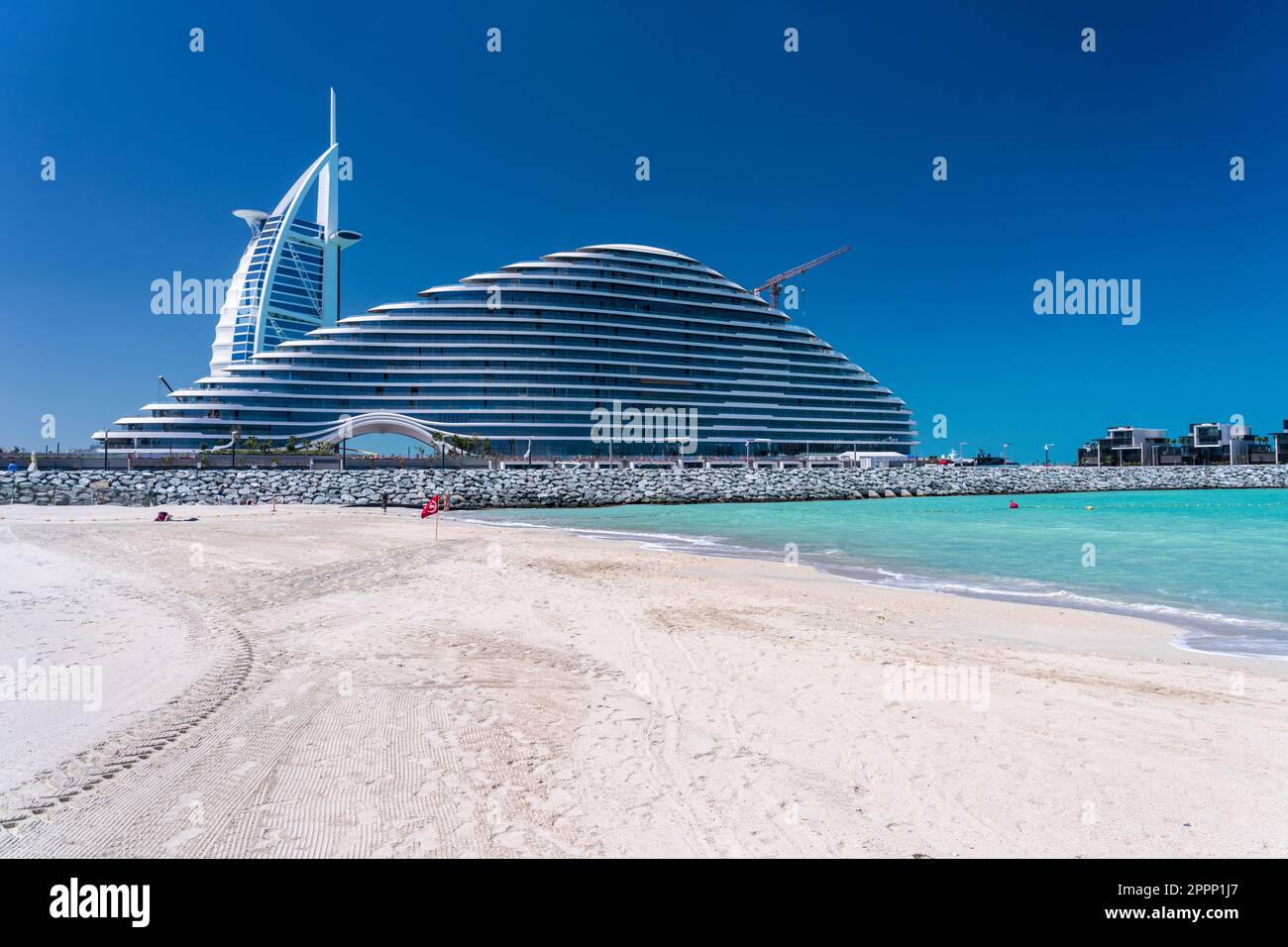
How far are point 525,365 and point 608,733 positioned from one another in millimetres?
107104

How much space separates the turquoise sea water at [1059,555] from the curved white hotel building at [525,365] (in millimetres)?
65237

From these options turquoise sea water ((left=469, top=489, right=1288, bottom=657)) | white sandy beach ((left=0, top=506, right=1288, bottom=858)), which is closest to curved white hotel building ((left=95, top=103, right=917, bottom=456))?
Answer: turquoise sea water ((left=469, top=489, right=1288, bottom=657))

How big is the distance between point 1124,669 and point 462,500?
4701 cm

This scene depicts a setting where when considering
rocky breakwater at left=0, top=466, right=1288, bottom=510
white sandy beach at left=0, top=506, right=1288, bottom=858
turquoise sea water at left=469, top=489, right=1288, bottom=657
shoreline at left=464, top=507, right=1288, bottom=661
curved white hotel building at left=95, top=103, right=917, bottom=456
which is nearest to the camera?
white sandy beach at left=0, top=506, right=1288, bottom=858

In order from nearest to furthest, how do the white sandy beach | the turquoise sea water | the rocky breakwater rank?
1. the white sandy beach
2. the turquoise sea water
3. the rocky breakwater

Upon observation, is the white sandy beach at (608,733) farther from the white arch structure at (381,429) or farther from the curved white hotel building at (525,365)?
the curved white hotel building at (525,365)

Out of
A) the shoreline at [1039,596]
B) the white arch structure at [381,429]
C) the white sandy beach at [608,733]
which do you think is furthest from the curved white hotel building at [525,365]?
the white sandy beach at [608,733]

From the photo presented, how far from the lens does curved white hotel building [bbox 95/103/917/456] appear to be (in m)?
95.7

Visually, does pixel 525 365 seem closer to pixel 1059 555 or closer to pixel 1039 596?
pixel 1059 555

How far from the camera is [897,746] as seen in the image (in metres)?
5.62

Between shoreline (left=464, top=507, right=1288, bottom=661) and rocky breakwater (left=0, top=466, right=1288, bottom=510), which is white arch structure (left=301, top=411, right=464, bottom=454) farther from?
shoreline (left=464, top=507, right=1288, bottom=661)

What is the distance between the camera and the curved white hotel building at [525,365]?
9569 cm

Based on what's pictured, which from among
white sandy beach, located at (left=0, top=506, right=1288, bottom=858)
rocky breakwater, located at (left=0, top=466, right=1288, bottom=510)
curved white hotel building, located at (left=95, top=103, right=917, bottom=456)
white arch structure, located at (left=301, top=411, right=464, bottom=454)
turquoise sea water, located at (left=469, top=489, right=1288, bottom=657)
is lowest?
turquoise sea water, located at (left=469, top=489, right=1288, bottom=657)

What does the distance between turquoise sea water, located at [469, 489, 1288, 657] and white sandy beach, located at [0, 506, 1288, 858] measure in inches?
130
